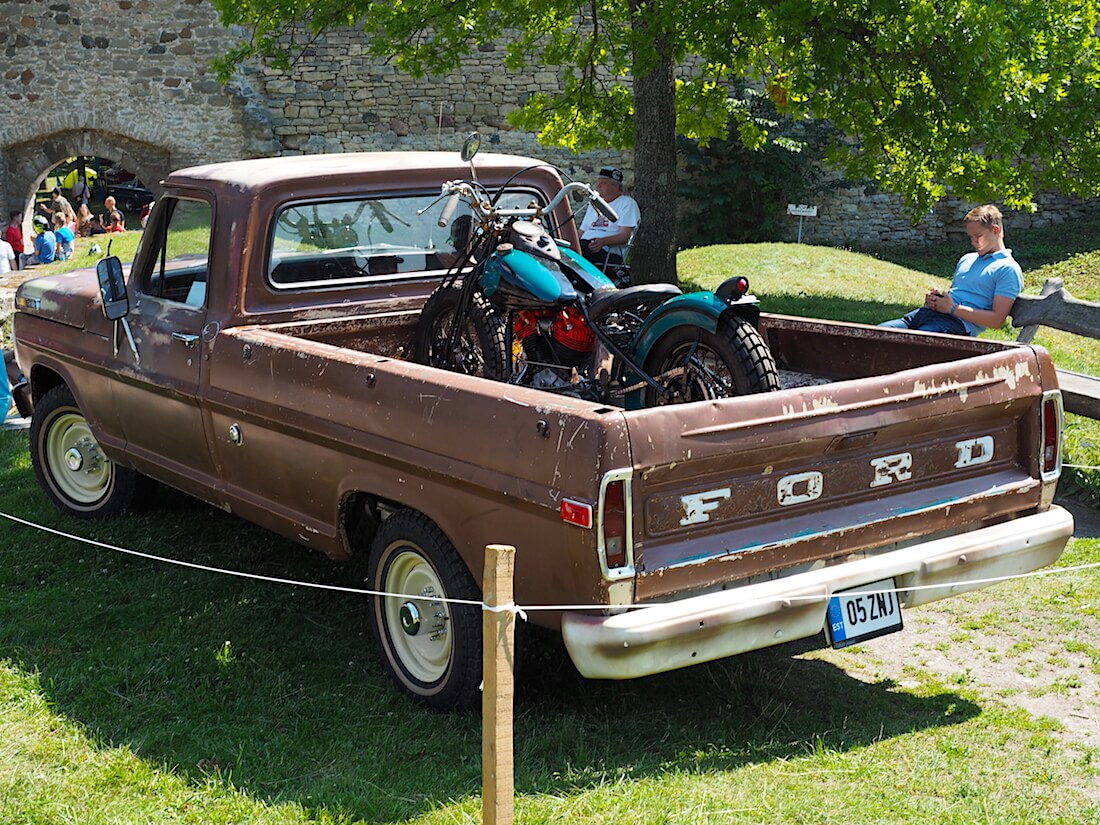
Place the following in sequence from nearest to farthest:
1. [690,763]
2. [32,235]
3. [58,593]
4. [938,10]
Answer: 1. [690,763]
2. [58,593]
3. [938,10]
4. [32,235]

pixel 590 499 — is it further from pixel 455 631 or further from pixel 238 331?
pixel 238 331

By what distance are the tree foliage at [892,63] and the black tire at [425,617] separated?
6884 mm

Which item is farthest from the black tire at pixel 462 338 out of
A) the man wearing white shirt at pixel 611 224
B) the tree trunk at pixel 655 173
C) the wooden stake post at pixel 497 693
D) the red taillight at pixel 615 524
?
the tree trunk at pixel 655 173

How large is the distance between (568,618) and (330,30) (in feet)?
62.7

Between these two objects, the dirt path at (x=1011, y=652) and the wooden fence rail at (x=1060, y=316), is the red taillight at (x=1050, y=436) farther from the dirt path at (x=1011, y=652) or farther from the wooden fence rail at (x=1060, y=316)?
the wooden fence rail at (x=1060, y=316)

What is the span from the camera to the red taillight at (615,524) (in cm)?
355

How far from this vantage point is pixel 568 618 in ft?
12.0

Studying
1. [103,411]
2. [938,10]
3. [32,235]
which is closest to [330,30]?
[32,235]

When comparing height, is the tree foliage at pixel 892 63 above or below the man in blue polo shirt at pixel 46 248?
above

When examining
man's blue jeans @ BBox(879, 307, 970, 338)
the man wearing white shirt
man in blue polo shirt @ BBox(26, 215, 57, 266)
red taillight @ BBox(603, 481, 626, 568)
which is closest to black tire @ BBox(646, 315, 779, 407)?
red taillight @ BBox(603, 481, 626, 568)

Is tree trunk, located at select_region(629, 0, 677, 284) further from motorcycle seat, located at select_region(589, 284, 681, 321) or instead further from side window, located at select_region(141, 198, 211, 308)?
motorcycle seat, located at select_region(589, 284, 681, 321)

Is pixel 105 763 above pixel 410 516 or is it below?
below

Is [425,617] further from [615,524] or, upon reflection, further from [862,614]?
[862,614]

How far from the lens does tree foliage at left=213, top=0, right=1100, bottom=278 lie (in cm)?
992
